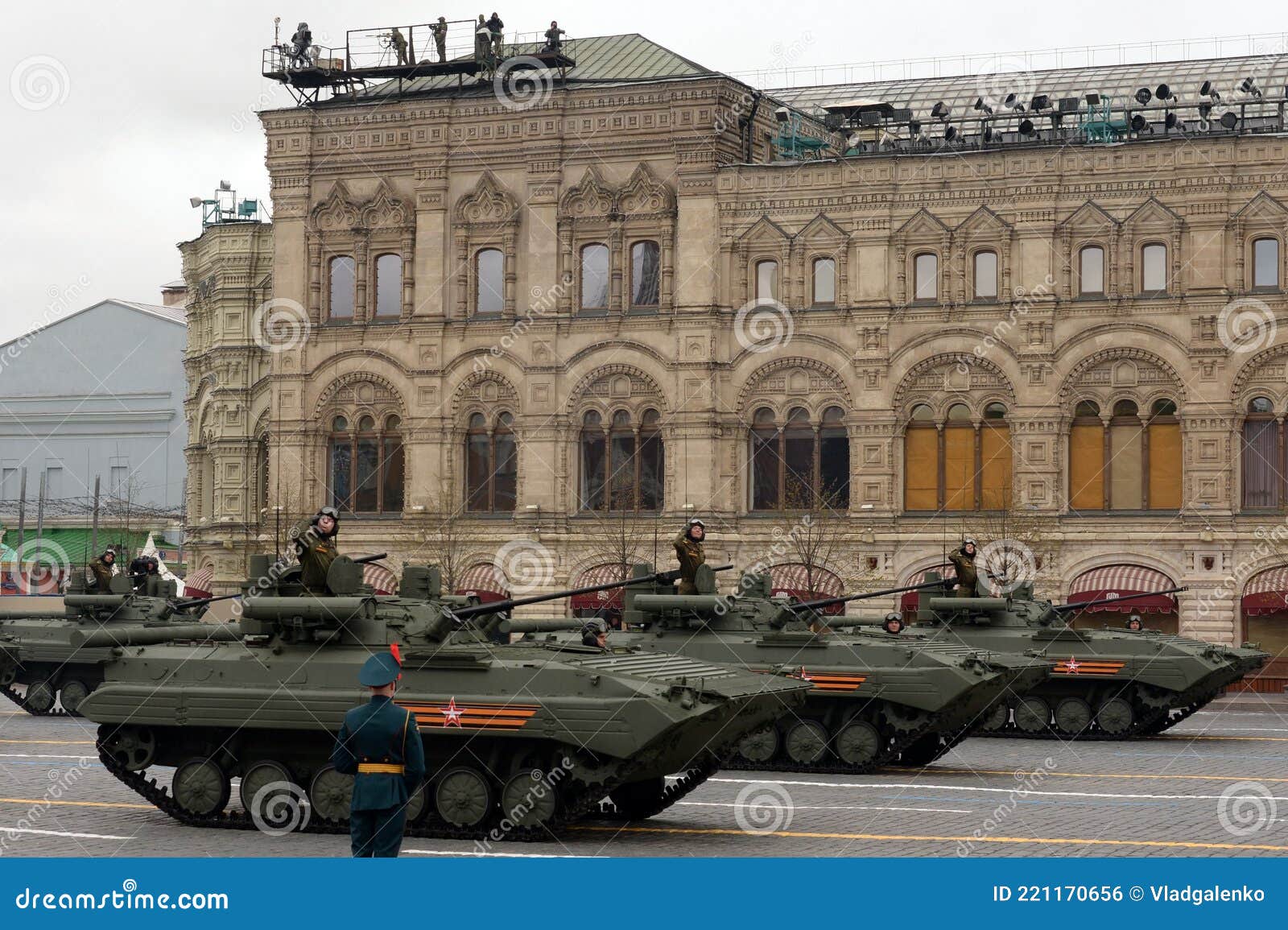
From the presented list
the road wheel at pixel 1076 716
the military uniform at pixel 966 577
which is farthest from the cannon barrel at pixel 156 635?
the road wheel at pixel 1076 716

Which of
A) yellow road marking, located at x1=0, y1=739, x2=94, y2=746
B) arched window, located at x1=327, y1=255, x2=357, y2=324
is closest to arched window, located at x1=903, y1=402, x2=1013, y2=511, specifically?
arched window, located at x1=327, y1=255, x2=357, y2=324

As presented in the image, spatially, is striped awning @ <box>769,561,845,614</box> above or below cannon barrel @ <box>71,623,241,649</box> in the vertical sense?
below

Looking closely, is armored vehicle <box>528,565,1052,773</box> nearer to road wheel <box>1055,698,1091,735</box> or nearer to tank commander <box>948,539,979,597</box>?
tank commander <box>948,539,979,597</box>

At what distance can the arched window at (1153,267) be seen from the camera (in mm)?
46375

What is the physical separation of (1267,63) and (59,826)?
50053 mm

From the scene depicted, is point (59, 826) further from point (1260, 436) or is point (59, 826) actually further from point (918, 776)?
point (1260, 436)

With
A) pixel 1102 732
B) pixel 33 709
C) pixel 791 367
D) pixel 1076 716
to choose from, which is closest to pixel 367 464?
pixel 791 367

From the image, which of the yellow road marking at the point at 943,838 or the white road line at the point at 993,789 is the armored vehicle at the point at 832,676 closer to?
the white road line at the point at 993,789

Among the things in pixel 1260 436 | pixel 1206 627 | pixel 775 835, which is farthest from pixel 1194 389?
pixel 775 835

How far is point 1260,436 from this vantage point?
45875 mm

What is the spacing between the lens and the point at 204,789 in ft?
60.6

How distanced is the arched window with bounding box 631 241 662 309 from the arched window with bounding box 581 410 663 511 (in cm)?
279

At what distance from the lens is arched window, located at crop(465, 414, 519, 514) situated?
51.5 m

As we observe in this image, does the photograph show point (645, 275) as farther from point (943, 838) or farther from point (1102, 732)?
point (943, 838)
